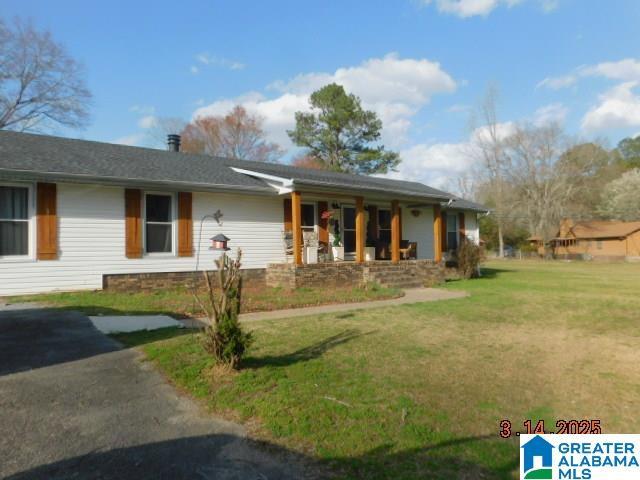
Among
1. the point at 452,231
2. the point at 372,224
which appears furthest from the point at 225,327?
the point at 452,231

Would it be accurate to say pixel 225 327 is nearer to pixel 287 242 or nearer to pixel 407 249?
pixel 287 242

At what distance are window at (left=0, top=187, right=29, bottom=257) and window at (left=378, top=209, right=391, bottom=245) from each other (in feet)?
37.9

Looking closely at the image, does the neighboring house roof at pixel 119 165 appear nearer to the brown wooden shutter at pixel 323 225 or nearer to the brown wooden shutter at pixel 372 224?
the brown wooden shutter at pixel 323 225

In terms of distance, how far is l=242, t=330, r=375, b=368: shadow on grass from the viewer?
447cm

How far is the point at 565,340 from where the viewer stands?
20.0ft

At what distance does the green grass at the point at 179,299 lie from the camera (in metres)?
7.64

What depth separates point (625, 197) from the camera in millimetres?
42344

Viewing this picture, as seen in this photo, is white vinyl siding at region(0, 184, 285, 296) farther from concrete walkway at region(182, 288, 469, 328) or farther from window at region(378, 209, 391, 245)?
window at region(378, 209, 391, 245)

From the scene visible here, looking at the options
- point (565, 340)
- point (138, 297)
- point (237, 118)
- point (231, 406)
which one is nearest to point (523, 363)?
point (565, 340)

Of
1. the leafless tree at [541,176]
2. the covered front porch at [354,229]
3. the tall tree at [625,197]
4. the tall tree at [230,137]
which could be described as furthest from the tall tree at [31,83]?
the tall tree at [625,197]

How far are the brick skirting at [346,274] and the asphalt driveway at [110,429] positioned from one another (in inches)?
263

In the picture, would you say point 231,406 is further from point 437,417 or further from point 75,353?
point 75,353

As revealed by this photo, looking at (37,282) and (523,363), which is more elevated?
(37,282)

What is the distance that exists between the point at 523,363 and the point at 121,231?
30.5ft
